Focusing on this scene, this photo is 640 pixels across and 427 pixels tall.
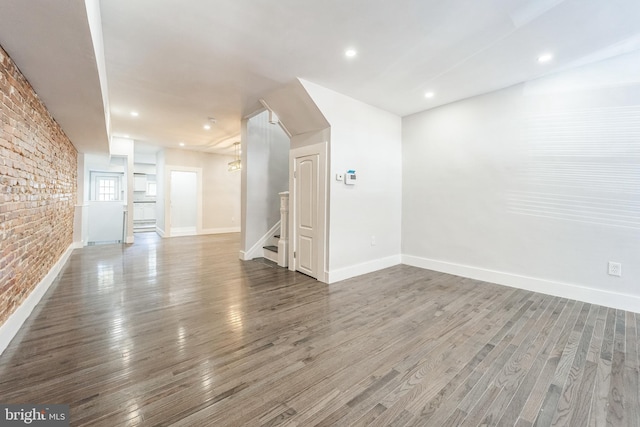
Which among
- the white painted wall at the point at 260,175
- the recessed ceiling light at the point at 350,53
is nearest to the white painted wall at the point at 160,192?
the white painted wall at the point at 260,175

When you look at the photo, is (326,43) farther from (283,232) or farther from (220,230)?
(220,230)

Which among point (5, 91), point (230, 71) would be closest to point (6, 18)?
point (5, 91)

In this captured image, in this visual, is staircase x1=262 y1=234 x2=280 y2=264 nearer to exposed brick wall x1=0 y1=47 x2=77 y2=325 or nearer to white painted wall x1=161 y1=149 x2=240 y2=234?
exposed brick wall x1=0 y1=47 x2=77 y2=325

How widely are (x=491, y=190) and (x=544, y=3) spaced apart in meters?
2.20

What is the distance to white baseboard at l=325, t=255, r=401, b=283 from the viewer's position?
11.8 ft

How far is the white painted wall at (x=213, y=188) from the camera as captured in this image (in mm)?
8016

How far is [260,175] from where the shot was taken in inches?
200

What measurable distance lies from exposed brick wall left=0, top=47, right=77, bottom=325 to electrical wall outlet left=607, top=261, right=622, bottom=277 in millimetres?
5655

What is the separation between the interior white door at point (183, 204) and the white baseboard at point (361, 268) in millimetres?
6314

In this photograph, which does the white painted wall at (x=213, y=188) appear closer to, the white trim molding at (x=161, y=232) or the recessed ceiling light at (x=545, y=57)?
the white trim molding at (x=161, y=232)

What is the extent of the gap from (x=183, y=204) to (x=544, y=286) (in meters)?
9.27

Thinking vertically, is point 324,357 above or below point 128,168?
below

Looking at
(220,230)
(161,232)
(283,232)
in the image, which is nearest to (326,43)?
(283,232)

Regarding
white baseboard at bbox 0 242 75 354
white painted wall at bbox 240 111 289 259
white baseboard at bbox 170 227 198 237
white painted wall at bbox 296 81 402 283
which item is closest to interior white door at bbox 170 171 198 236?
white baseboard at bbox 170 227 198 237
